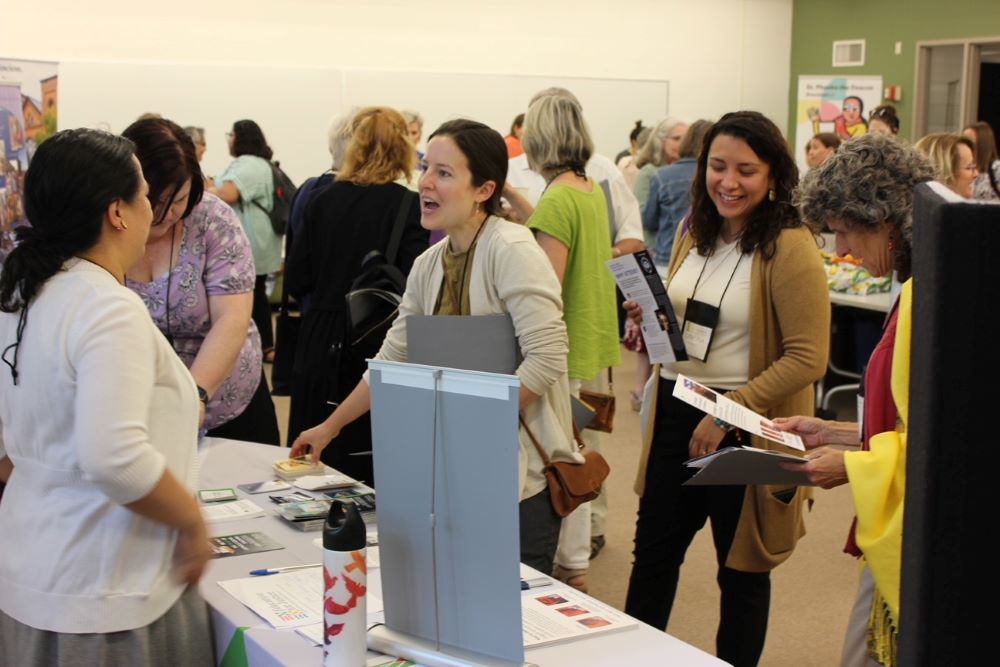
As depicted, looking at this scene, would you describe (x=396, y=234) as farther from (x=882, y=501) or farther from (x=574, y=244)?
(x=882, y=501)

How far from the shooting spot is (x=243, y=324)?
261cm

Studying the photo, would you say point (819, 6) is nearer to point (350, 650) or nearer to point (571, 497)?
point (571, 497)

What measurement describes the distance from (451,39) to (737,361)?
8573 mm

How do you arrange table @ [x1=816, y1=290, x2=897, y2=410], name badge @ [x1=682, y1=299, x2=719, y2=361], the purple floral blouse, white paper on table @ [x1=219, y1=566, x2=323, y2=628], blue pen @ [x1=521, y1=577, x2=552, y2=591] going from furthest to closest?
1. table @ [x1=816, y1=290, x2=897, y2=410]
2. the purple floral blouse
3. name badge @ [x1=682, y1=299, x2=719, y2=361]
4. blue pen @ [x1=521, y1=577, x2=552, y2=591]
5. white paper on table @ [x1=219, y1=566, x2=323, y2=628]

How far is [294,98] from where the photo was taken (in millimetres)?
9703

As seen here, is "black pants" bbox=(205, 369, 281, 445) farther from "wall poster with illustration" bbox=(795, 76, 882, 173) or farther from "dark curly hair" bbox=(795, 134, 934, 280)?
"wall poster with illustration" bbox=(795, 76, 882, 173)

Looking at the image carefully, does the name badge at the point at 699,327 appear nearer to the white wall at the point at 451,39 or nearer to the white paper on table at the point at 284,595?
the white paper on table at the point at 284,595

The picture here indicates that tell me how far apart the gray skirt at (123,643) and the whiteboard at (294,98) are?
7.80 metres

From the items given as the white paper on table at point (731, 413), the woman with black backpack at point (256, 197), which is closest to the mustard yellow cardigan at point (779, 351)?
the white paper on table at point (731, 413)

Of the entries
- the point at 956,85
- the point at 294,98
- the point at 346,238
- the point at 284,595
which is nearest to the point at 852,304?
the point at 346,238

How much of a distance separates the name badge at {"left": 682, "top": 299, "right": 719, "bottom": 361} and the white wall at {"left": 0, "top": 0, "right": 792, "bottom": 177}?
7.62 meters

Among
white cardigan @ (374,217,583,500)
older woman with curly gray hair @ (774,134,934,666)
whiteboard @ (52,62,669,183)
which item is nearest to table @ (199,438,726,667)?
older woman with curly gray hair @ (774,134,934,666)

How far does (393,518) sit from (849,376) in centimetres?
515

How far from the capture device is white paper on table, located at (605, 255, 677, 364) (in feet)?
8.07
